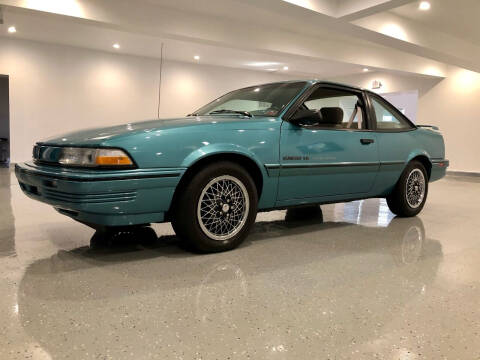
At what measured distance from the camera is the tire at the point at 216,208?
233 cm

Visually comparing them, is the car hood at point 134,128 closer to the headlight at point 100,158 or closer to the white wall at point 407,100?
the headlight at point 100,158

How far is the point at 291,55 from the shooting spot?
9523 mm

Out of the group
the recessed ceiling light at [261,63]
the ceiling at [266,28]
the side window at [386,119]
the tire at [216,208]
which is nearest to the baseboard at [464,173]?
the ceiling at [266,28]

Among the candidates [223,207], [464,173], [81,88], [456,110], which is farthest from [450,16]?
[81,88]

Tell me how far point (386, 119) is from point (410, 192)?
0.89 metres

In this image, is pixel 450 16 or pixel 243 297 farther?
pixel 450 16

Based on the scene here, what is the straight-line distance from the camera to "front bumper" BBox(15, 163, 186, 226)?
6.73ft

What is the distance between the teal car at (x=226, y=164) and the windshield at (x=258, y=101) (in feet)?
0.04

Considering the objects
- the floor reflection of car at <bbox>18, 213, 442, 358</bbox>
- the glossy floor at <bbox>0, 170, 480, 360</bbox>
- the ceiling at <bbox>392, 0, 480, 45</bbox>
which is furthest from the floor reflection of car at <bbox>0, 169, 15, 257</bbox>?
the ceiling at <bbox>392, 0, 480, 45</bbox>

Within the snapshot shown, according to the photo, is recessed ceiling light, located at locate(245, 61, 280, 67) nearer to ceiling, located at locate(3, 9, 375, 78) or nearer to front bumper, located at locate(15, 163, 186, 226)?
ceiling, located at locate(3, 9, 375, 78)

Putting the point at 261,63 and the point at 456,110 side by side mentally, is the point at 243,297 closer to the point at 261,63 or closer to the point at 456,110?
the point at 261,63

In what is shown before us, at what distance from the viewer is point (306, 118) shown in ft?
9.07

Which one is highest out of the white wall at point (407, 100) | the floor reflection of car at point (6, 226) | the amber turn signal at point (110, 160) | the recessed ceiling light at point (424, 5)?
the recessed ceiling light at point (424, 5)

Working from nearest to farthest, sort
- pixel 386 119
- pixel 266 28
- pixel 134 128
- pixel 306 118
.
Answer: pixel 134 128
pixel 306 118
pixel 386 119
pixel 266 28
